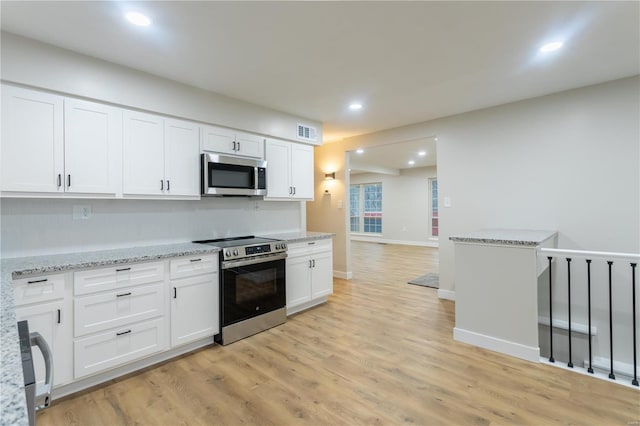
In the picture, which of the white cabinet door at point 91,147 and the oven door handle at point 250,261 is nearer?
the white cabinet door at point 91,147

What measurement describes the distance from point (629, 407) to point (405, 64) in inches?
116

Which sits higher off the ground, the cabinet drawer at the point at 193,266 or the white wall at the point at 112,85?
the white wall at the point at 112,85

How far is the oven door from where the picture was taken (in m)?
3.00

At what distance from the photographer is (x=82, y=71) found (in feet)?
8.30

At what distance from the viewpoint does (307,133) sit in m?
4.41

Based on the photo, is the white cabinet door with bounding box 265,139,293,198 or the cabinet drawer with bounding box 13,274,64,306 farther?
the white cabinet door with bounding box 265,139,293,198

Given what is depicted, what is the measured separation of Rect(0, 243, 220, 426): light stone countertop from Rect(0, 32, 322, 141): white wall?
1.28 meters

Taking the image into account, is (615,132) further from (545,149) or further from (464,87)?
(464,87)

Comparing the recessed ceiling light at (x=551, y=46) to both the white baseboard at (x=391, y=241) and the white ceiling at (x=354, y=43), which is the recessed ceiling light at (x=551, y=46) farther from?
the white baseboard at (x=391, y=241)

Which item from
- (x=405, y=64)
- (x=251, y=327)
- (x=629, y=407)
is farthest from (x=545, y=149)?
(x=251, y=327)

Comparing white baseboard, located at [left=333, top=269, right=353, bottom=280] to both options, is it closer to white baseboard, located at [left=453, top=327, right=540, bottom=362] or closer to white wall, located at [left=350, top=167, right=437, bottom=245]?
white baseboard, located at [left=453, top=327, right=540, bottom=362]

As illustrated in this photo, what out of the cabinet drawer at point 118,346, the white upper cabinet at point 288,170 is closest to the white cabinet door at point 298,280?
the white upper cabinet at point 288,170

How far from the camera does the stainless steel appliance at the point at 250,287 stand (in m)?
3.00

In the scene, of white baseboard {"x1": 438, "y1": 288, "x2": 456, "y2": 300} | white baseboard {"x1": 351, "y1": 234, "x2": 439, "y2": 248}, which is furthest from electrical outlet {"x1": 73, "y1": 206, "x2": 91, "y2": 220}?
white baseboard {"x1": 351, "y1": 234, "x2": 439, "y2": 248}
